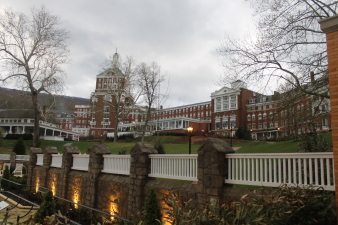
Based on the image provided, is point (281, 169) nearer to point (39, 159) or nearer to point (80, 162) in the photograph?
point (80, 162)

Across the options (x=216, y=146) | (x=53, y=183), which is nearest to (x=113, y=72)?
(x=53, y=183)

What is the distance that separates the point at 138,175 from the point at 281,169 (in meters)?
5.04

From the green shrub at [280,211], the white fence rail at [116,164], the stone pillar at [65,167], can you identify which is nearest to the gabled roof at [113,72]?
the stone pillar at [65,167]

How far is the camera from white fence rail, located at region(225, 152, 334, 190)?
20.3ft

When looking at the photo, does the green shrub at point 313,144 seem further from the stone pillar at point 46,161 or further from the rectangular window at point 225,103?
the rectangular window at point 225,103

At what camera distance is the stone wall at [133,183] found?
8.11 m

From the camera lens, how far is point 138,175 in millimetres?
10750

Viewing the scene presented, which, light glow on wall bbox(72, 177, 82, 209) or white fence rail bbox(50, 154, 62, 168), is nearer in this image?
light glow on wall bbox(72, 177, 82, 209)

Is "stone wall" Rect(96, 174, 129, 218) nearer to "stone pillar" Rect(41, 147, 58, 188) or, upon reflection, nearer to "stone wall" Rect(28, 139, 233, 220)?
"stone wall" Rect(28, 139, 233, 220)

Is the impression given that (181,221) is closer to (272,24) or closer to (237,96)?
(272,24)

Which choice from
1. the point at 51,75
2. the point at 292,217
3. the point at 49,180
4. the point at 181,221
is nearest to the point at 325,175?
the point at 292,217

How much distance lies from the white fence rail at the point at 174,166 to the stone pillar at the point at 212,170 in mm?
499

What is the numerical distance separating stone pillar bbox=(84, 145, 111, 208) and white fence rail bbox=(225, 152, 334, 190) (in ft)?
21.8

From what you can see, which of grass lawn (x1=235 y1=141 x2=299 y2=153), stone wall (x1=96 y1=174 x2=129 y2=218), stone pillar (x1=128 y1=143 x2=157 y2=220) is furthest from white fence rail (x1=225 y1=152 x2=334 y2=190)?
grass lawn (x1=235 y1=141 x2=299 y2=153)
